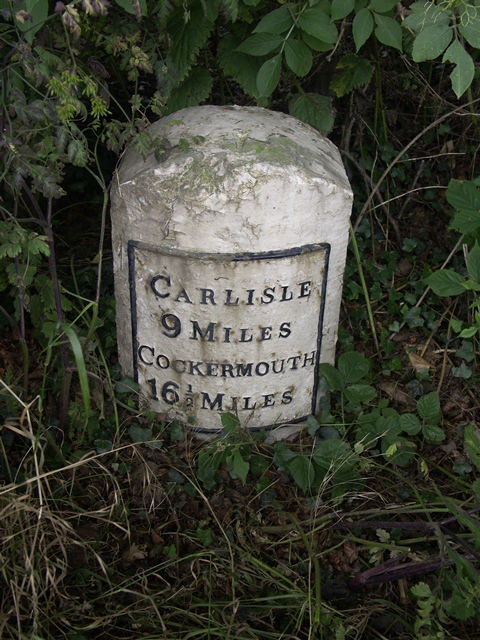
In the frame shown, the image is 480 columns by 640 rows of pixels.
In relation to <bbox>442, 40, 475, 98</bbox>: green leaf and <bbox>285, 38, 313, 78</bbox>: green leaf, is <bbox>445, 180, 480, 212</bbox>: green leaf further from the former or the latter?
<bbox>285, 38, 313, 78</bbox>: green leaf

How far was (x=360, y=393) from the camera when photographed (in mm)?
2240

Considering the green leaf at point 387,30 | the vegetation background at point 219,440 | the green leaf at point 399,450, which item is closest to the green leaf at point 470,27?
the vegetation background at point 219,440

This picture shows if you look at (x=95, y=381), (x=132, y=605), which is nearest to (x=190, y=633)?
(x=132, y=605)

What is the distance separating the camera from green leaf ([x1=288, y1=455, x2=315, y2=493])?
2023mm

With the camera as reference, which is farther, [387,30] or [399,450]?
[399,450]

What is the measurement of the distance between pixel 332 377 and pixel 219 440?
0.44 metres

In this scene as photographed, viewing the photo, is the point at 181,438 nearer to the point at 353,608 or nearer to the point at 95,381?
the point at 95,381

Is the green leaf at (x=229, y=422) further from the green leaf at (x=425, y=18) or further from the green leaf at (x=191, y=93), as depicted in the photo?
the green leaf at (x=425, y=18)

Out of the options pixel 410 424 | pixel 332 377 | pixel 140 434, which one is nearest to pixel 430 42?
pixel 332 377

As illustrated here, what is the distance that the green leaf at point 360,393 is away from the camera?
2240 millimetres

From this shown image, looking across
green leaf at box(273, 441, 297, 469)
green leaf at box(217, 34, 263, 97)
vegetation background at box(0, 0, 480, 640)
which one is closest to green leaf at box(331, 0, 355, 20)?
vegetation background at box(0, 0, 480, 640)

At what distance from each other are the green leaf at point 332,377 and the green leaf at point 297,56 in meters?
0.97

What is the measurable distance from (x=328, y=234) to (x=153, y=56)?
77 centimetres

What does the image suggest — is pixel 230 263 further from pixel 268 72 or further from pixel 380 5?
pixel 380 5
